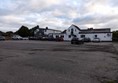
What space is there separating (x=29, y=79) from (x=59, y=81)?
118 centimetres

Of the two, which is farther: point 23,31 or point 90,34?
point 23,31

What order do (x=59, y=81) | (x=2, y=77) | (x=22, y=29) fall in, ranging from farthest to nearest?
(x=22, y=29) → (x=2, y=77) → (x=59, y=81)

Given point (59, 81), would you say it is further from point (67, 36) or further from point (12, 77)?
point (67, 36)

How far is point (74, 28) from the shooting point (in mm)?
81000

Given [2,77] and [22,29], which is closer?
[2,77]

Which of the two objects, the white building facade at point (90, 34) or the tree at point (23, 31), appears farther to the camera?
the tree at point (23, 31)

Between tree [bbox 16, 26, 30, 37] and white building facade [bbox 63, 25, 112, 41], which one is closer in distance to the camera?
white building facade [bbox 63, 25, 112, 41]

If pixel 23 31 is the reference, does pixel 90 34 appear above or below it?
below

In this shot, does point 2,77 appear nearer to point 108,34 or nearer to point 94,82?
point 94,82

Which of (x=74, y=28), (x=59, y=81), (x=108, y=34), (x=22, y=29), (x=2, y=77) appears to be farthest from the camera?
(x=22, y=29)

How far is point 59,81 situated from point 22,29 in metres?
103

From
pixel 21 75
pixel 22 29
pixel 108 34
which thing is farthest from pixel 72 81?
pixel 22 29

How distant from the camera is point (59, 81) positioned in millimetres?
7926

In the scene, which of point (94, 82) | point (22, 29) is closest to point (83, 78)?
point (94, 82)
